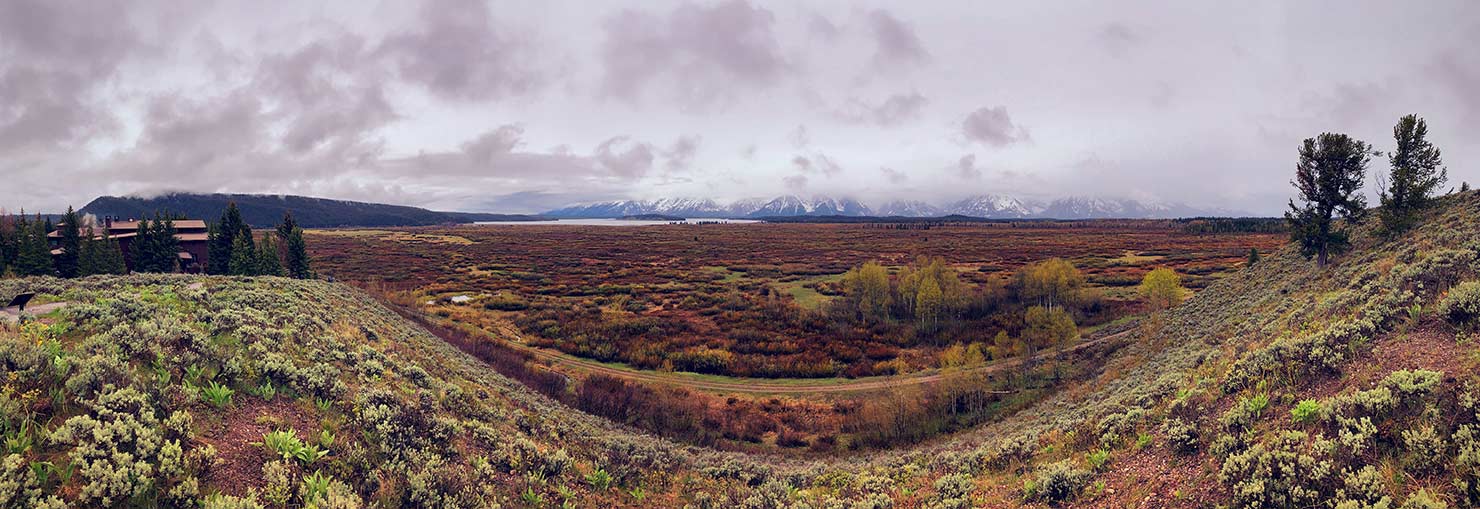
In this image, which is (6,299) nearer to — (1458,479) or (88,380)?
(88,380)

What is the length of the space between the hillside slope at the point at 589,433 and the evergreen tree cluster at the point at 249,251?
39.2 m

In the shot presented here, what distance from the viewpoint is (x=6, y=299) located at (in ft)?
45.5

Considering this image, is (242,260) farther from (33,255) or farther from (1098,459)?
(1098,459)

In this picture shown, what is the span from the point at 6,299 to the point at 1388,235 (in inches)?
2057

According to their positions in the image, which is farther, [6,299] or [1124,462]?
[6,299]

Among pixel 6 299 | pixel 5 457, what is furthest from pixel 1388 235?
pixel 6 299

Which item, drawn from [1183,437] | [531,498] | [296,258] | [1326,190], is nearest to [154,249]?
[296,258]

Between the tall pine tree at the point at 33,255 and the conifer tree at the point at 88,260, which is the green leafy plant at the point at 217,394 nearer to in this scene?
the conifer tree at the point at 88,260

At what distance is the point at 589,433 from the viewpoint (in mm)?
18062

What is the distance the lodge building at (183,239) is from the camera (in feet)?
173

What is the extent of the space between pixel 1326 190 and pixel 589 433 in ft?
130

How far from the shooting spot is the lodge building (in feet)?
173

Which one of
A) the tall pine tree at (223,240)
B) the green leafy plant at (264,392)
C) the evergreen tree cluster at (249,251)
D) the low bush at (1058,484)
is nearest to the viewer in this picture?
the green leafy plant at (264,392)

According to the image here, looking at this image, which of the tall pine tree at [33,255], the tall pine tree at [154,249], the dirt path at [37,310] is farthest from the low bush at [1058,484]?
the tall pine tree at [154,249]
